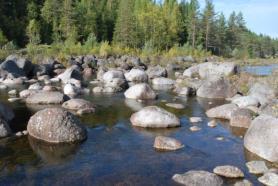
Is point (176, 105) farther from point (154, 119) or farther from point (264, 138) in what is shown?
point (264, 138)

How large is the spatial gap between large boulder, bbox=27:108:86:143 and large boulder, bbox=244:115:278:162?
656 centimetres

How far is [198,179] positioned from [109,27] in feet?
243

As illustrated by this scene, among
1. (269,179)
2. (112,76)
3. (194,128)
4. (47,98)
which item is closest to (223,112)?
(194,128)

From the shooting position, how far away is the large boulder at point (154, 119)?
17547 millimetres

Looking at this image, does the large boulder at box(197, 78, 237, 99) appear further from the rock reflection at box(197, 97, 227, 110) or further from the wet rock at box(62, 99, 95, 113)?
the wet rock at box(62, 99, 95, 113)

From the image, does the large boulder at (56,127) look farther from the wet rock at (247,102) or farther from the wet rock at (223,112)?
the wet rock at (247,102)

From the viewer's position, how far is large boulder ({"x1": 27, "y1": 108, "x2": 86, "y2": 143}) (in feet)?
49.1

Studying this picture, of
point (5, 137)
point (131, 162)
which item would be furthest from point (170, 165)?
point (5, 137)

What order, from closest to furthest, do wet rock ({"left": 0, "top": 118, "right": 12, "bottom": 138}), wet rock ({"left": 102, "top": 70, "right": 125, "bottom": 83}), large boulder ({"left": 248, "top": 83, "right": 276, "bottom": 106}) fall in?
wet rock ({"left": 0, "top": 118, "right": 12, "bottom": 138}), large boulder ({"left": 248, "top": 83, "right": 276, "bottom": 106}), wet rock ({"left": 102, "top": 70, "right": 125, "bottom": 83})

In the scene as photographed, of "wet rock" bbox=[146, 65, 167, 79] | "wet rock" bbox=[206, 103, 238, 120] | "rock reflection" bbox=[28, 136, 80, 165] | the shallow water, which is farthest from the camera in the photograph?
"wet rock" bbox=[146, 65, 167, 79]

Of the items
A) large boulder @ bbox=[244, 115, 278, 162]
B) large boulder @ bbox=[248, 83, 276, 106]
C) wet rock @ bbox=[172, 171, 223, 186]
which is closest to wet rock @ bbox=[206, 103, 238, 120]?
large boulder @ bbox=[248, 83, 276, 106]

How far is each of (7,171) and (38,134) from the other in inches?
135

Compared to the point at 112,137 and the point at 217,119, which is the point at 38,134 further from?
the point at 217,119

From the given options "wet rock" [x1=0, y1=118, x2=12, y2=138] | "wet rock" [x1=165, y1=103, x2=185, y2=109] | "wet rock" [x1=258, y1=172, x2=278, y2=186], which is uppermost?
"wet rock" [x1=0, y1=118, x2=12, y2=138]
